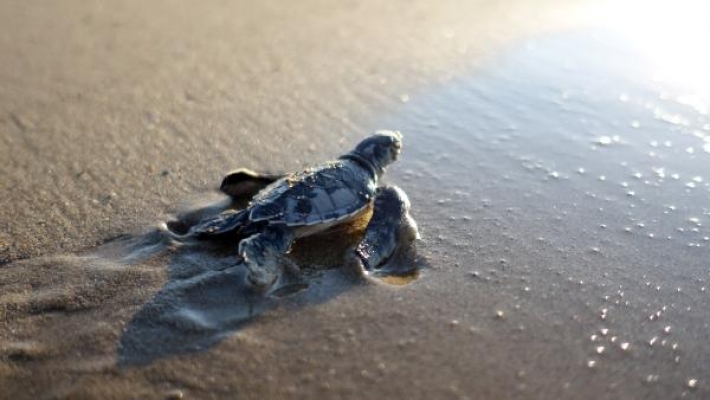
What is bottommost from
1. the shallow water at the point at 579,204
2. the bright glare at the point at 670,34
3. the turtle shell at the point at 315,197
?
the shallow water at the point at 579,204

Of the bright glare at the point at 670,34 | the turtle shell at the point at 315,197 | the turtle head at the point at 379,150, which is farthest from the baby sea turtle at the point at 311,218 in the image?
the bright glare at the point at 670,34

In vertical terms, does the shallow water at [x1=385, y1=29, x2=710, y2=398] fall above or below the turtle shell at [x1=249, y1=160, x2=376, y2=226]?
below

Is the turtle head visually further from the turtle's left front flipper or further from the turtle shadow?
the turtle shadow

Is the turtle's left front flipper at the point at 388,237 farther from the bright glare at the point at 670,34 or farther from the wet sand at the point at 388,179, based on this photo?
the bright glare at the point at 670,34

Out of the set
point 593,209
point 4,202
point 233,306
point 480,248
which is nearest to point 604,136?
point 593,209

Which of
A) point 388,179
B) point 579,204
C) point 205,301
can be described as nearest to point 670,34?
point 579,204

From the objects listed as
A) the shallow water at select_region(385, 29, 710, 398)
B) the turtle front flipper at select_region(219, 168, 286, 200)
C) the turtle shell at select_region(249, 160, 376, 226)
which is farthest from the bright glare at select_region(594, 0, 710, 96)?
the turtle front flipper at select_region(219, 168, 286, 200)

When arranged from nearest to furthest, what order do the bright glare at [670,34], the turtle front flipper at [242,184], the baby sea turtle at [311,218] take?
the baby sea turtle at [311,218] → the turtle front flipper at [242,184] → the bright glare at [670,34]

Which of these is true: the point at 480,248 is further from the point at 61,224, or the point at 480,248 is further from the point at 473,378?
the point at 61,224
